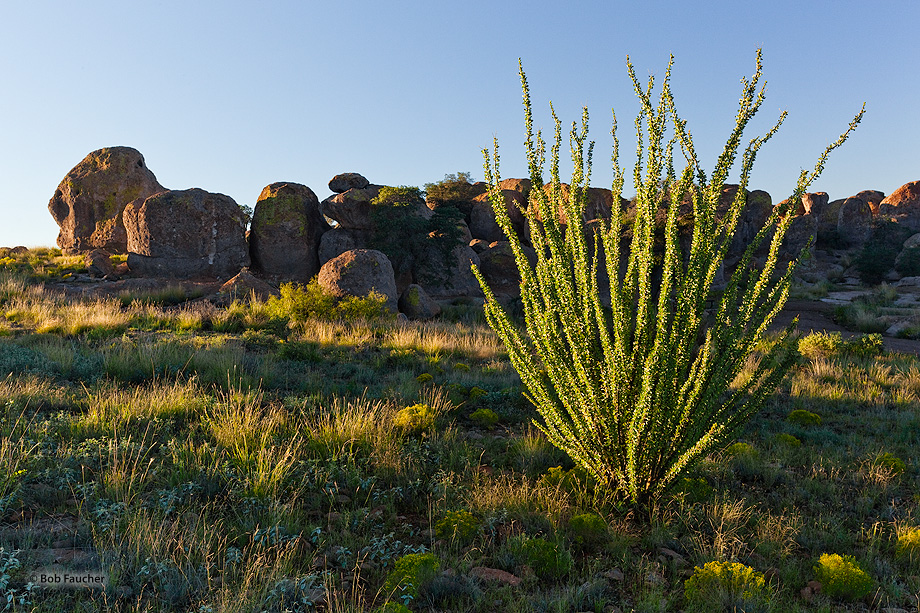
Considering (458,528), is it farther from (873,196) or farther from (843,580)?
(873,196)

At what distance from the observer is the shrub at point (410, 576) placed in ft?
8.71

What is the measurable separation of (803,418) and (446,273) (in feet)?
64.7

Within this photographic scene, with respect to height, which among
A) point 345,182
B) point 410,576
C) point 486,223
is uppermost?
point 345,182

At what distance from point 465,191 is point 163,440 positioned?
29.4 metres

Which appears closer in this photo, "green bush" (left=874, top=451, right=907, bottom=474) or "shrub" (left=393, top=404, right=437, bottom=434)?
"green bush" (left=874, top=451, right=907, bottom=474)

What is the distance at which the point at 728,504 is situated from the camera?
12.2 feet

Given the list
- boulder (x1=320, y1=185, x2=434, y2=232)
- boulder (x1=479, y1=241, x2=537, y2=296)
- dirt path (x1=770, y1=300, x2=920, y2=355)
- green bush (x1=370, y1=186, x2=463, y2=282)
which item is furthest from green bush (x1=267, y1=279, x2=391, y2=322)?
boulder (x1=479, y1=241, x2=537, y2=296)

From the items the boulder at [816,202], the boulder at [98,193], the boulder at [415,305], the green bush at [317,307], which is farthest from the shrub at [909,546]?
the boulder at [816,202]

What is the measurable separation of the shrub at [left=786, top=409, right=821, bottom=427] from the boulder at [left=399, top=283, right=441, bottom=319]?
13.3 m

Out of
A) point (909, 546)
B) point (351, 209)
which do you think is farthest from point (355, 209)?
point (909, 546)

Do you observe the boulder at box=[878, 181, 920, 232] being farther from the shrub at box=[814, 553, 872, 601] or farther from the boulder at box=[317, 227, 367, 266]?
the shrub at box=[814, 553, 872, 601]

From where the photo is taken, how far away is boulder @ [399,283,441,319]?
18469mm

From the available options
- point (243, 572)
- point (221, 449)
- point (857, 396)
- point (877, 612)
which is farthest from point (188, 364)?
point (857, 396)

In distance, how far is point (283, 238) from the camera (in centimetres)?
2409
